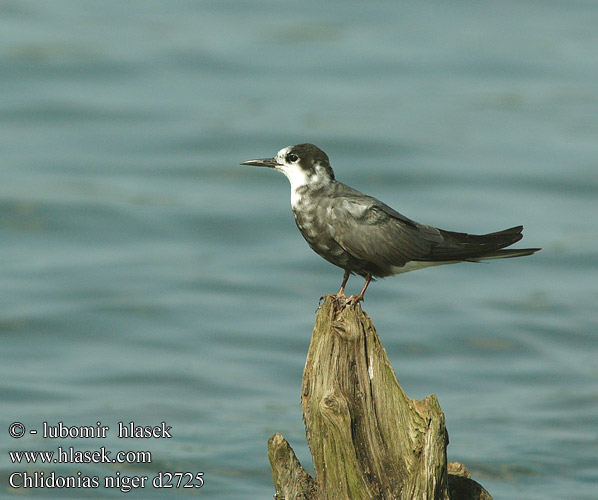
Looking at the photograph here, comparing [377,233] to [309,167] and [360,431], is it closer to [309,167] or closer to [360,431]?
[309,167]

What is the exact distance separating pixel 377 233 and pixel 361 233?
0.18 m

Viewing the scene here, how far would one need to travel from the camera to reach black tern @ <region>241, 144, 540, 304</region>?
32.9ft

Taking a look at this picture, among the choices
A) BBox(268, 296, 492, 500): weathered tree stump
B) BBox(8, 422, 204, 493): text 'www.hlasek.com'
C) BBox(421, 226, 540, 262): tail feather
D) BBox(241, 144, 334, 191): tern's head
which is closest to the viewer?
BBox(268, 296, 492, 500): weathered tree stump

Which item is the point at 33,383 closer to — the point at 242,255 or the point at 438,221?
the point at 242,255

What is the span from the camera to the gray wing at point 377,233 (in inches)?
394

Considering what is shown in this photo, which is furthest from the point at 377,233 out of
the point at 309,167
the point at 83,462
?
the point at 83,462

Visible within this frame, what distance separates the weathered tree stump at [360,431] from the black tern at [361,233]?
4.28ft

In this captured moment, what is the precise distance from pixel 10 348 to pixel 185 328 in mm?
2970

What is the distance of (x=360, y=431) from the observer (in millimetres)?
8492

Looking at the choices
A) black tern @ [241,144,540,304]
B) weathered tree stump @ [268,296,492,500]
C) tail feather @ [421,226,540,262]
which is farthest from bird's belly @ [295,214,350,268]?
weathered tree stump @ [268,296,492,500]

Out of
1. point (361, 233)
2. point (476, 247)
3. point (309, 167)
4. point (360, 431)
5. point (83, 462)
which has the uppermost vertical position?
point (309, 167)

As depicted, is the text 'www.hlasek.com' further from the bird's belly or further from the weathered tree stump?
the weathered tree stump

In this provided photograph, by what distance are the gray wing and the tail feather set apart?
8 cm

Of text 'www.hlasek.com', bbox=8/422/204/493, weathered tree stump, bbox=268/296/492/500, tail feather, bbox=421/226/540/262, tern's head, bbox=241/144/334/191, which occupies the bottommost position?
weathered tree stump, bbox=268/296/492/500
